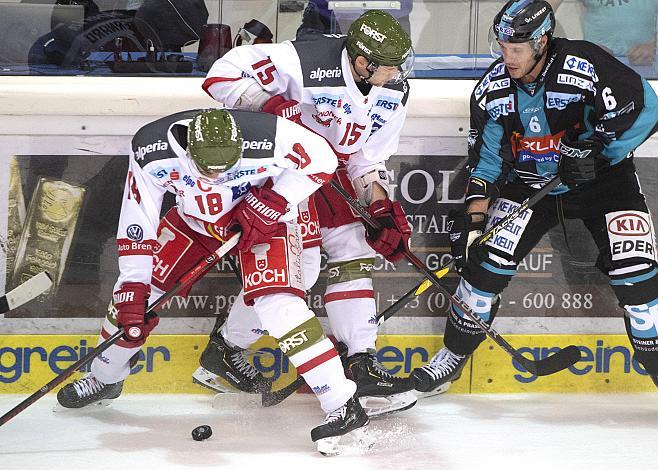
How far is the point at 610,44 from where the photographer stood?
3654mm

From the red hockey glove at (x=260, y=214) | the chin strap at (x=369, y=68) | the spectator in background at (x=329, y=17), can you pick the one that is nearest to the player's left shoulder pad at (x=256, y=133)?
the red hockey glove at (x=260, y=214)

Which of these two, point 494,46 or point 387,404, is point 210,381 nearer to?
point 387,404

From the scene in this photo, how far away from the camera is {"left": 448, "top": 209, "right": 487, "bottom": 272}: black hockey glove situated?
11.2 ft

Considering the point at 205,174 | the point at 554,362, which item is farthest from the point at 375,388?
the point at 205,174

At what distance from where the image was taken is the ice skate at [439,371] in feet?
11.5

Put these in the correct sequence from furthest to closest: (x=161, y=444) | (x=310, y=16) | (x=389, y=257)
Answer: (x=310, y=16) → (x=389, y=257) → (x=161, y=444)

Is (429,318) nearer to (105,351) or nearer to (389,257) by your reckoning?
(389,257)

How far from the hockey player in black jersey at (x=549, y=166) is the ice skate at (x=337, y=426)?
56 centimetres

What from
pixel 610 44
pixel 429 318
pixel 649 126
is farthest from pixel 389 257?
pixel 610 44

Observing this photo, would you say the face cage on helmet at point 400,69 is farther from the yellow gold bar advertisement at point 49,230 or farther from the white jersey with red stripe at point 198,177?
the yellow gold bar advertisement at point 49,230

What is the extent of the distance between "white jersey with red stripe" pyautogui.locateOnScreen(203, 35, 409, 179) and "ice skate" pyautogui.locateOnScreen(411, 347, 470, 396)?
82cm

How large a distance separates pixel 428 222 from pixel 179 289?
1.02m

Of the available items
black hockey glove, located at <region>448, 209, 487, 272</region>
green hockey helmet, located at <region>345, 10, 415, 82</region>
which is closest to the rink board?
black hockey glove, located at <region>448, 209, 487, 272</region>

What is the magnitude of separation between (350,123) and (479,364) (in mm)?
1047
